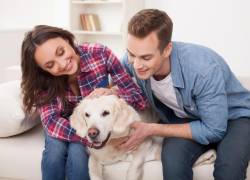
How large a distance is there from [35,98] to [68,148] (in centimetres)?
28

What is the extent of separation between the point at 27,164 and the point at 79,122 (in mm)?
338

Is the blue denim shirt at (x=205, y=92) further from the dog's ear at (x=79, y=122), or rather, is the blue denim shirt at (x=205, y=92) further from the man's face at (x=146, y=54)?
the dog's ear at (x=79, y=122)

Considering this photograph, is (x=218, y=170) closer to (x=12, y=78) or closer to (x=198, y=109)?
(x=198, y=109)

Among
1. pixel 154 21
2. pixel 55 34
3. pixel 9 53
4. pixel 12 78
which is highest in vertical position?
pixel 154 21

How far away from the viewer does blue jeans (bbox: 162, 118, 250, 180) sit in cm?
141

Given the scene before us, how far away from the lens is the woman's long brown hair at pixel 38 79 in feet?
5.33

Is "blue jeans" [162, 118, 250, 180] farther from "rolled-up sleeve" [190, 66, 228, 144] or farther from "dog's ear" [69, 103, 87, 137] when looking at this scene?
"dog's ear" [69, 103, 87, 137]

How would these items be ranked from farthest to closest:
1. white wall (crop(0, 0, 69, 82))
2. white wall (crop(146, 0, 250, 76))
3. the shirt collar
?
white wall (crop(0, 0, 69, 82)) < white wall (crop(146, 0, 250, 76)) < the shirt collar

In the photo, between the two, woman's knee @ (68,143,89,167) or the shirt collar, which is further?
the shirt collar

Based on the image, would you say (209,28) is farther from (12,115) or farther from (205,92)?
(12,115)

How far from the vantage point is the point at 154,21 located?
4.80ft

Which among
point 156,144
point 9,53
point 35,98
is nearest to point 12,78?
point 35,98

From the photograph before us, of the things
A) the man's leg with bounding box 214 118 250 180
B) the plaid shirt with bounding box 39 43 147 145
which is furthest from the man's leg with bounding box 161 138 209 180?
the plaid shirt with bounding box 39 43 147 145

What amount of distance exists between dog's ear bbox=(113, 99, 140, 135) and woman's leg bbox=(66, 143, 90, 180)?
179 mm
